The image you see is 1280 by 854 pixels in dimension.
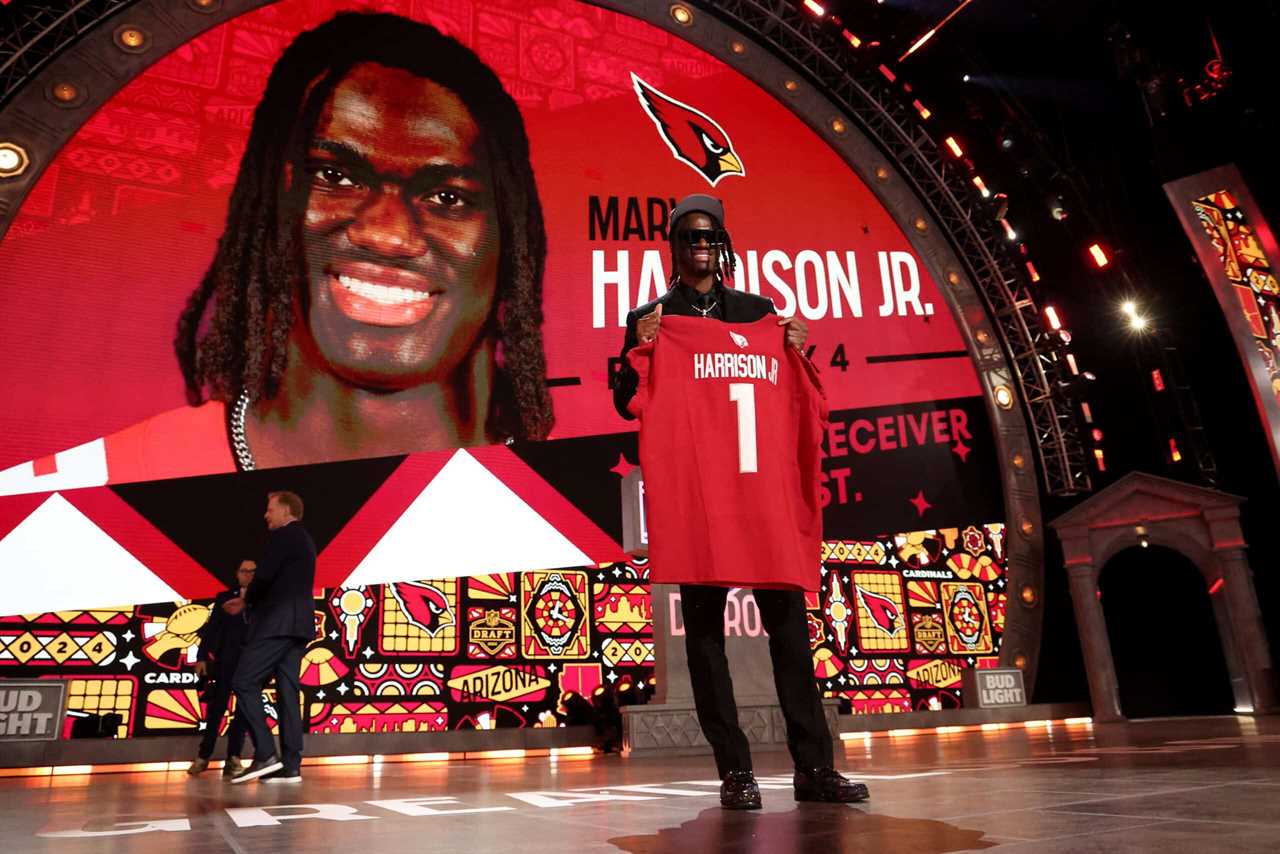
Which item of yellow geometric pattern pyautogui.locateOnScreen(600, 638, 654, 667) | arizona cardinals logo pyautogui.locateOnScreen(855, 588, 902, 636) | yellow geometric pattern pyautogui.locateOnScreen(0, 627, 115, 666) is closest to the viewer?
yellow geometric pattern pyautogui.locateOnScreen(0, 627, 115, 666)

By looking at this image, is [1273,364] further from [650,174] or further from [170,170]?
[170,170]

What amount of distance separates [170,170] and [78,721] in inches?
158

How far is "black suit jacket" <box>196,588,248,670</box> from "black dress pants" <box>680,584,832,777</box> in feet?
12.6

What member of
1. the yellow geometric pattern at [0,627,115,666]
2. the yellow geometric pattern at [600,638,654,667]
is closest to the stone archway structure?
the yellow geometric pattern at [600,638,654,667]

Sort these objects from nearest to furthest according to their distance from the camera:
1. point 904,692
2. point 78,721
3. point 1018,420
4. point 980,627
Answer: point 78,721
point 904,692
point 980,627
point 1018,420

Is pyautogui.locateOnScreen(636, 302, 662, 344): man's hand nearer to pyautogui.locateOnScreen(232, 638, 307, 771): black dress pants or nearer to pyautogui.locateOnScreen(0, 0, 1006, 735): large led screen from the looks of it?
pyautogui.locateOnScreen(232, 638, 307, 771): black dress pants

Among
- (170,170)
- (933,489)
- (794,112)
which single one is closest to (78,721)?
(170,170)

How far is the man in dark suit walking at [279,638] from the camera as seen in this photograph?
380 cm

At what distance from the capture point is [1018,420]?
9500 millimetres

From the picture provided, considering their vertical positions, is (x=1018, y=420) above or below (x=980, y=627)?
A: above

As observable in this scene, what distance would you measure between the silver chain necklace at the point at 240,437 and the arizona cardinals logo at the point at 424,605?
1.39 meters

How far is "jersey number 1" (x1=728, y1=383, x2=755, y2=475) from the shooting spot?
2.06 meters

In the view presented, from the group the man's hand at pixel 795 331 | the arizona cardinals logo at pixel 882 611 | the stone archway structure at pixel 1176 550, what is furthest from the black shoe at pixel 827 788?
the stone archway structure at pixel 1176 550

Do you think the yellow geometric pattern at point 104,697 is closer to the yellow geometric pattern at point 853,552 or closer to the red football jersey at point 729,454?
the red football jersey at point 729,454
